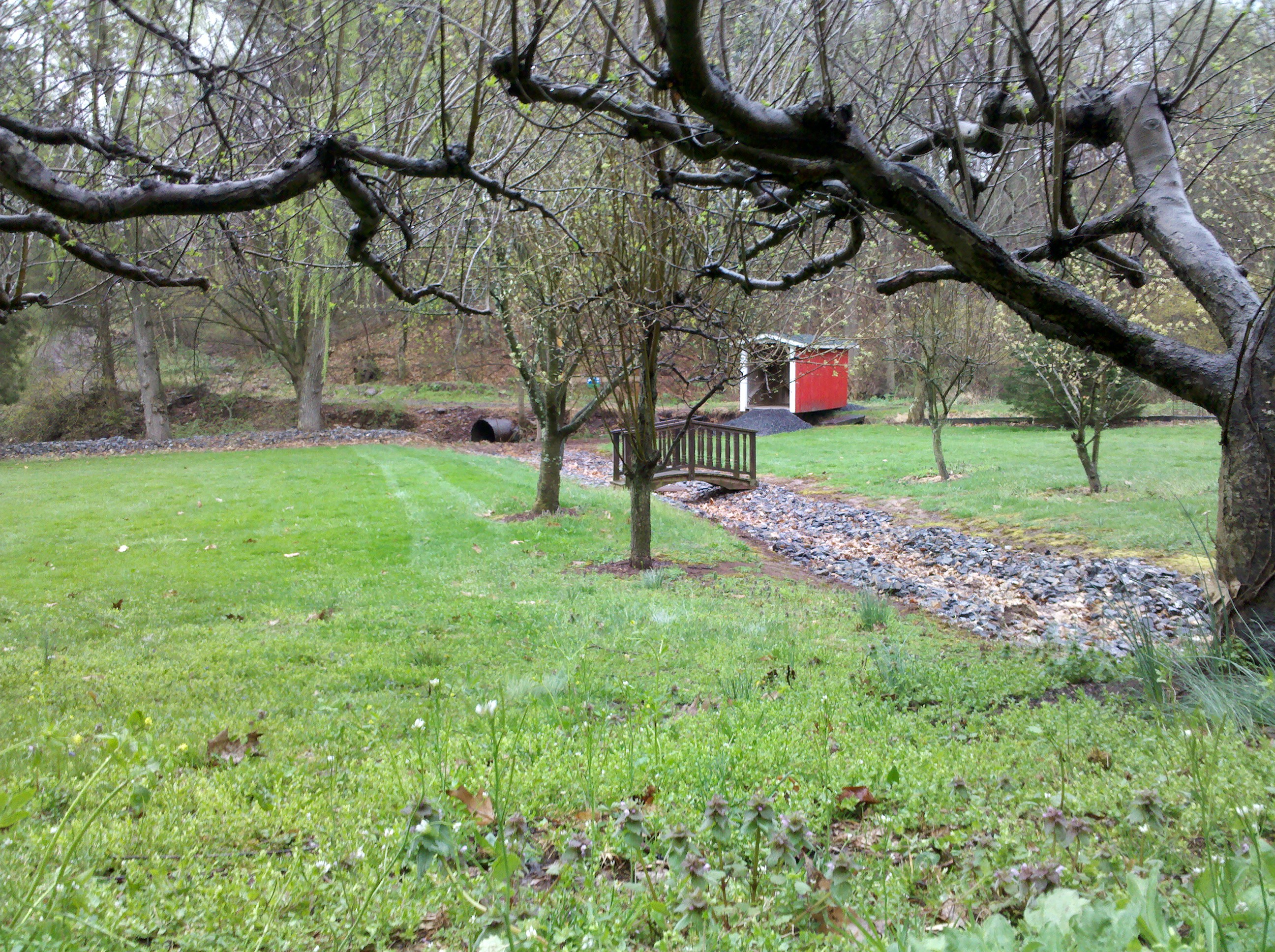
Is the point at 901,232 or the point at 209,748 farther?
the point at 901,232

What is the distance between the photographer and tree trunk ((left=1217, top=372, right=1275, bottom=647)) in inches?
166

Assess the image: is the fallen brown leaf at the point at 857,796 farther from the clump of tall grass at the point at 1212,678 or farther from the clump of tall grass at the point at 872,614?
the clump of tall grass at the point at 872,614

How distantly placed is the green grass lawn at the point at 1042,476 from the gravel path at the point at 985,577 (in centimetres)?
83

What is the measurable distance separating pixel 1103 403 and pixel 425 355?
102 feet

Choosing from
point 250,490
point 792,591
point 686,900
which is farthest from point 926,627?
point 250,490

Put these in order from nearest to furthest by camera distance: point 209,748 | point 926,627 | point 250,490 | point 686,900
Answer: point 686,900, point 209,748, point 926,627, point 250,490

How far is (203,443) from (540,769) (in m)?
24.4

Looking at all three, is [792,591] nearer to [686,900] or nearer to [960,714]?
[960,714]

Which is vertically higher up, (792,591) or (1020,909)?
(1020,909)

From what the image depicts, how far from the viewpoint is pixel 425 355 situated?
38.5 metres

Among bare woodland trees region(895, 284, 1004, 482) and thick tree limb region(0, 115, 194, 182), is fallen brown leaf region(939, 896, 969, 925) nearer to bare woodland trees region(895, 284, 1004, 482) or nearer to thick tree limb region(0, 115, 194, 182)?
thick tree limb region(0, 115, 194, 182)

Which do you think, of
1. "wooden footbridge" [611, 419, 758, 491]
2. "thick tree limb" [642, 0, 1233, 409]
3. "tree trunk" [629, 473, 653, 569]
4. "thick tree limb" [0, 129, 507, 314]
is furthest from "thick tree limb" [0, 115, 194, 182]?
"wooden footbridge" [611, 419, 758, 491]

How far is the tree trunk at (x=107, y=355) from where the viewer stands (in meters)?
25.1

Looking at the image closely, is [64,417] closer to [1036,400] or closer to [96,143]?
[96,143]
